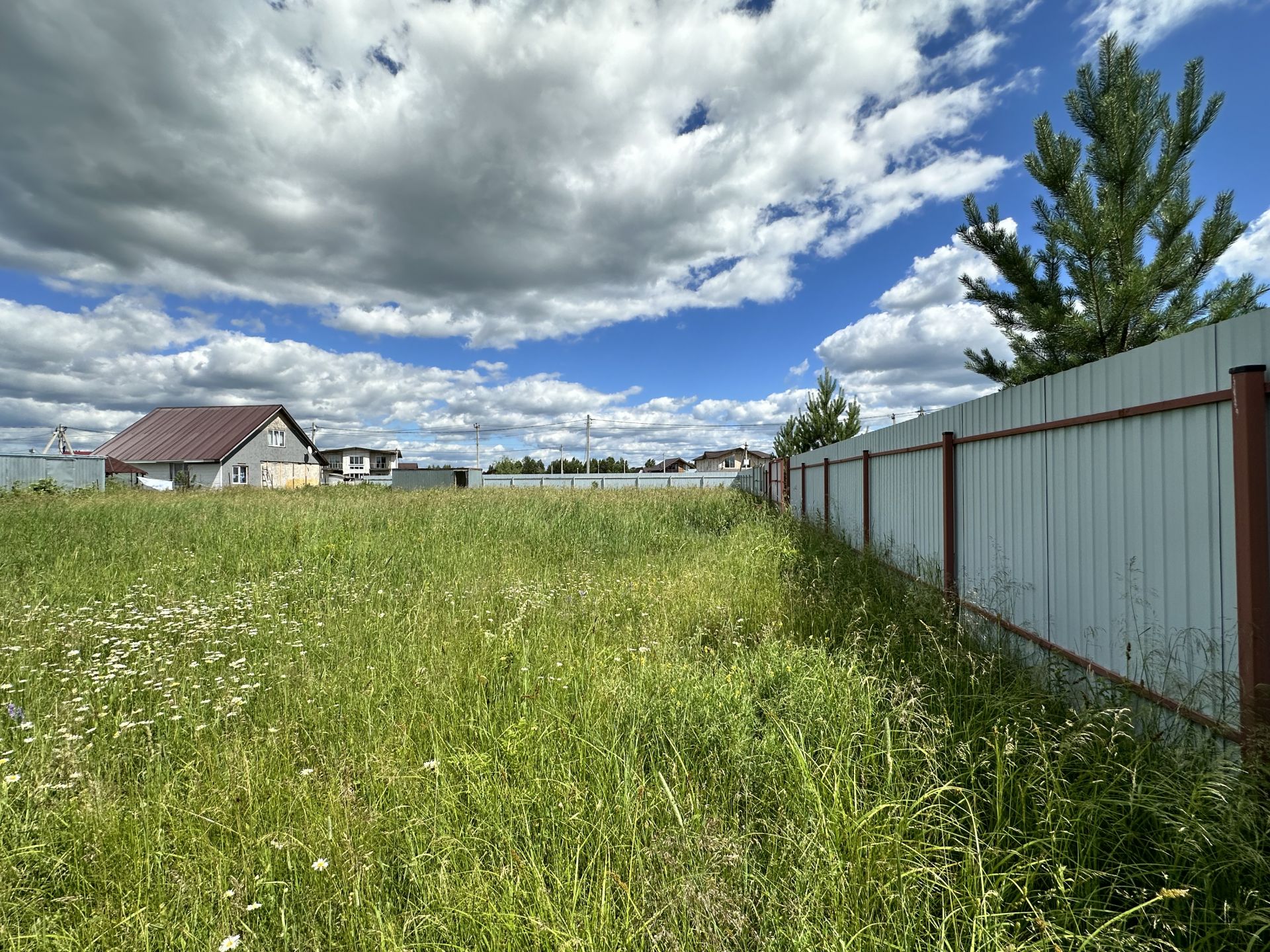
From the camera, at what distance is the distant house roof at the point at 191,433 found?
31516 millimetres

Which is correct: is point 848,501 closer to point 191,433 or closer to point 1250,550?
point 1250,550

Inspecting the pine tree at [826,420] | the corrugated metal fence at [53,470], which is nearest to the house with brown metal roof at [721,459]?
the pine tree at [826,420]

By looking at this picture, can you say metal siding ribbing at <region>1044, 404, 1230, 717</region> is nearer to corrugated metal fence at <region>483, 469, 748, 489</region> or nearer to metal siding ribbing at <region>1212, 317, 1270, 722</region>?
metal siding ribbing at <region>1212, 317, 1270, 722</region>

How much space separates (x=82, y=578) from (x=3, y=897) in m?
5.36

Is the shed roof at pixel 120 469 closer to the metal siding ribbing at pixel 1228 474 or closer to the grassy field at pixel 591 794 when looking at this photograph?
the grassy field at pixel 591 794

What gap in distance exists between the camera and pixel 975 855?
1565 millimetres

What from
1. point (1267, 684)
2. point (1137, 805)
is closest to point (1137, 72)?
point (1267, 684)

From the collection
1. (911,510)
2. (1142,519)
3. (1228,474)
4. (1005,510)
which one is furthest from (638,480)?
(1228,474)

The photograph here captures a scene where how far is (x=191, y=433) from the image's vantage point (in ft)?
109

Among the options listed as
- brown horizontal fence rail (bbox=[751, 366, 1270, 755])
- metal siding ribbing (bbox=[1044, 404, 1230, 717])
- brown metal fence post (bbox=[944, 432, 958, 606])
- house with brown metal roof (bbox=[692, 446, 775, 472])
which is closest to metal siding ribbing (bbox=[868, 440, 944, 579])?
brown metal fence post (bbox=[944, 432, 958, 606])

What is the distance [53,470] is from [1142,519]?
27.0 metres

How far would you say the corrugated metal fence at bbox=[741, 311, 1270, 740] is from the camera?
1.77 metres

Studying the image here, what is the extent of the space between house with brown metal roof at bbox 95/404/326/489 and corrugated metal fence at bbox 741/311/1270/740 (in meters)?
34.2

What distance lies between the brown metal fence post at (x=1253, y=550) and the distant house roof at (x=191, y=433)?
3827 cm
